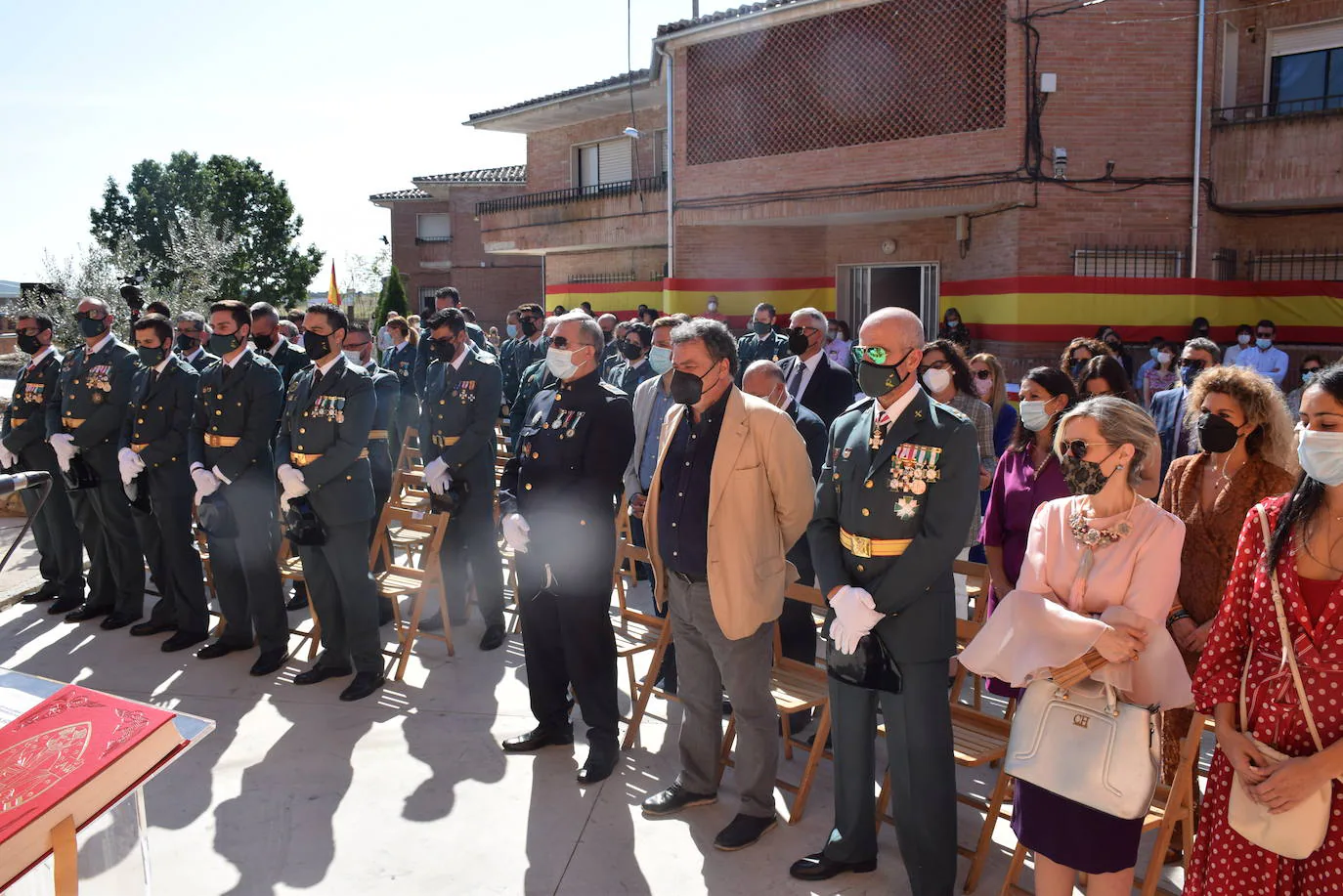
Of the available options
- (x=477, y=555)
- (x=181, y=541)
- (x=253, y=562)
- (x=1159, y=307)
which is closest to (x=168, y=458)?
(x=181, y=541)

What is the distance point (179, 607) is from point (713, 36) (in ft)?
42.0

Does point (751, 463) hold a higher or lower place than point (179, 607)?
higher

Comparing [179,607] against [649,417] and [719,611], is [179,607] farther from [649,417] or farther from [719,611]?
[719,611]

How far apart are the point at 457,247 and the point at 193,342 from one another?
27271 millimetres

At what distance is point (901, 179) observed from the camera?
46.7ft

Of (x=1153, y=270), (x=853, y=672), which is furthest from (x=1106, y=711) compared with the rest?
(x=1153, y=270)

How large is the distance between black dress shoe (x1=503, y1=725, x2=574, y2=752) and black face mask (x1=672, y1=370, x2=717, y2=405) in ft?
6.18

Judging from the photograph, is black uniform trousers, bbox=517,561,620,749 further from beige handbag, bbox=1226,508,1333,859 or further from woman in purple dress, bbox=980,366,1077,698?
beige handbag, bbox=1226,508,1333,859

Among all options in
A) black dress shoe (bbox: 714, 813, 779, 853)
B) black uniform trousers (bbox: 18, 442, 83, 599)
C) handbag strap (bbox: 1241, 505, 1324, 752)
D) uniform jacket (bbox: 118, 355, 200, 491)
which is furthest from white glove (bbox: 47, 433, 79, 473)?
handbag strap (bbox: 1241, 505, 1324, 752)

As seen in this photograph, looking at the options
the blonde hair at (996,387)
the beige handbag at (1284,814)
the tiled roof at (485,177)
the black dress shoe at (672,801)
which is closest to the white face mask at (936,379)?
the blonde hair at (996,387)

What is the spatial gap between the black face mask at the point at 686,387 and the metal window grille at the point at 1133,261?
1078cm

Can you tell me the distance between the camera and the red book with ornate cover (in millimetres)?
1930

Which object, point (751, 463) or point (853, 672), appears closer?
point (853, 672)

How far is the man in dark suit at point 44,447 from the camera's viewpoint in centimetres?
717
